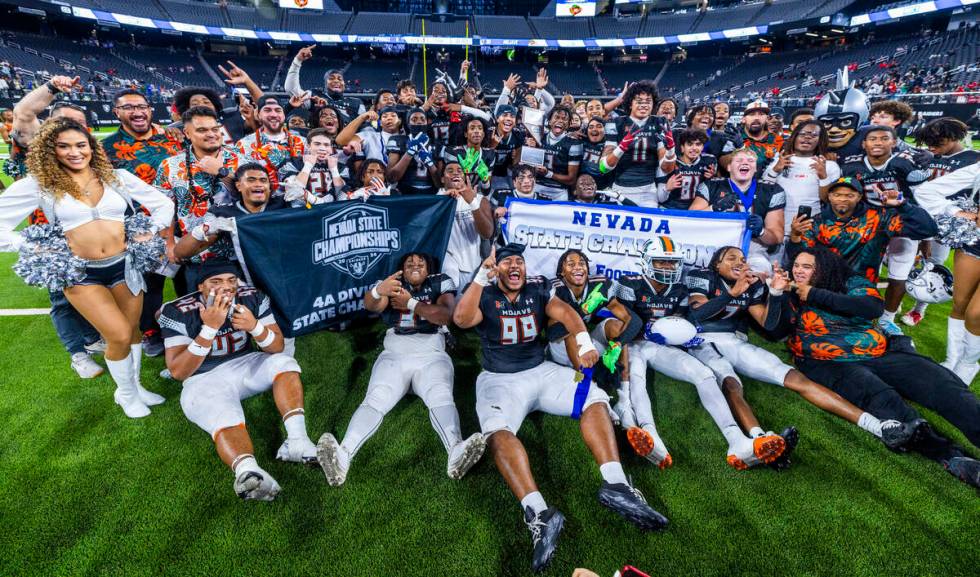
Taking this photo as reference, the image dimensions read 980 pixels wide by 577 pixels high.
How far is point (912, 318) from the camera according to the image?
5543 mm

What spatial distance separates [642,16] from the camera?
4547 cm

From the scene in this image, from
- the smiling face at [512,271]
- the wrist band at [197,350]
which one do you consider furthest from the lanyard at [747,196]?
the wrist band at [197,350]

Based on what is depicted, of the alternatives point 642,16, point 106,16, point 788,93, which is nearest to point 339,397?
point 788,93

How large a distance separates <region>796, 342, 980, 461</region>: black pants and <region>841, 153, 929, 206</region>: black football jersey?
5.37ft

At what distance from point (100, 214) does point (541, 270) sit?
416 cm

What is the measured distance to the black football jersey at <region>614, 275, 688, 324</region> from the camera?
4324 mm

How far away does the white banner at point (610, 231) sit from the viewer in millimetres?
5180

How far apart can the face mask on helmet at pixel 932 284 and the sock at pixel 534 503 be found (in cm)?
490

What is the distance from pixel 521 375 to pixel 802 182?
4.14 m

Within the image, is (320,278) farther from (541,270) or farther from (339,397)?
(541,270)

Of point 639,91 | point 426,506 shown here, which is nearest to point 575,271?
point 426,506

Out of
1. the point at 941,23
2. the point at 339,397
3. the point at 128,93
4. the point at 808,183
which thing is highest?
the point at 941,23

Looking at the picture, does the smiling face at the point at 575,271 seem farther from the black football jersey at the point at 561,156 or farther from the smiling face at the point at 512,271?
the black football jersey at the point at 561,156

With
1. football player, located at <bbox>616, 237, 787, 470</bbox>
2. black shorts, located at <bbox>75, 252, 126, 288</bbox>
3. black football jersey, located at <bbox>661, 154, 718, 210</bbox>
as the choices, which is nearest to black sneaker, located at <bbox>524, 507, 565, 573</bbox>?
football player, located at <bbox>616, 237, 787, 470</bbox>
